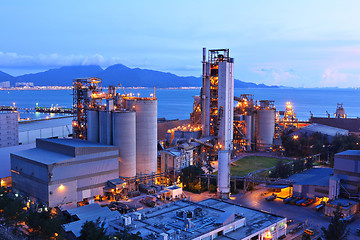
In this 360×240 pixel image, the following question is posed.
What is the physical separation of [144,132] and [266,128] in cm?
2398

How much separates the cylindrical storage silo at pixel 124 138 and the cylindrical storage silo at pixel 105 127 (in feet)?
2.24

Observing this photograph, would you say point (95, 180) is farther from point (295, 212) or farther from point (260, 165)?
point (260, 165)

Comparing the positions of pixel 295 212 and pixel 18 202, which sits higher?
pixel 18 202

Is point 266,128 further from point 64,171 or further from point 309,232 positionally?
point 64,171

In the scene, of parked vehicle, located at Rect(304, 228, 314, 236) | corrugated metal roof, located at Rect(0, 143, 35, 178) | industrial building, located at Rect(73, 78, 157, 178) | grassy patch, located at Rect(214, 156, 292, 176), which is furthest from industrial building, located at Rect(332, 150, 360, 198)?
corrugated metal roof, located at Rect(0, 143, 35, 178)

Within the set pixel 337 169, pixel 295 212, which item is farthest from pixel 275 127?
pixel 295 212

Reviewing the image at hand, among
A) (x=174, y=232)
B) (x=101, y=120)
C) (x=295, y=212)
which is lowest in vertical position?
(x=295, y=212)

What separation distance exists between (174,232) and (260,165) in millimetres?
25293

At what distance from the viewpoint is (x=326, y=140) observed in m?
51.6

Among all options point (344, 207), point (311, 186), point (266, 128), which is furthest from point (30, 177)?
point (266, 128)

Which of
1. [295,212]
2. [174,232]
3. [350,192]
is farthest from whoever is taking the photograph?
[350,192]

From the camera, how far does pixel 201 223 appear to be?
20.2 meters

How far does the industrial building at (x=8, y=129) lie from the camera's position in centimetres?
4697

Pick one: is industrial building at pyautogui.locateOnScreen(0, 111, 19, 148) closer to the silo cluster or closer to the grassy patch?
the silo cluster
